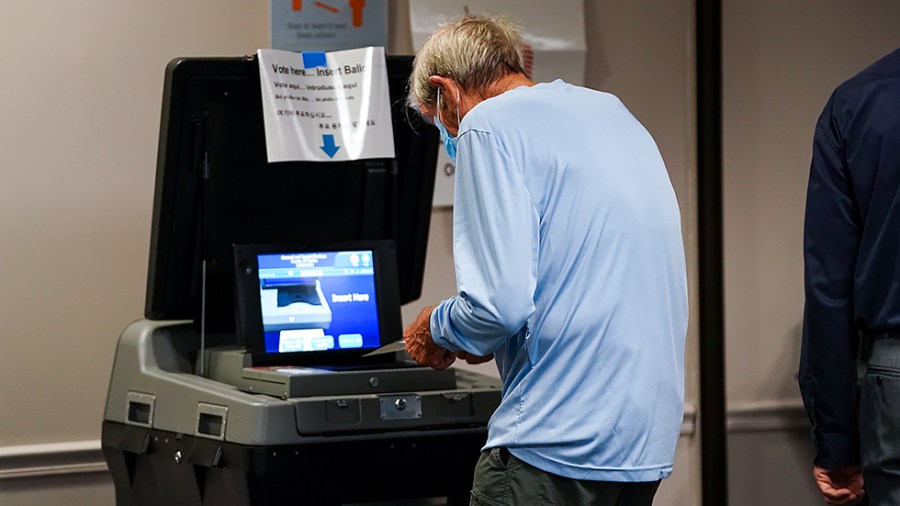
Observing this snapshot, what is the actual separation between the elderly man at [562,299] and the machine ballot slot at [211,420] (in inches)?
22.1

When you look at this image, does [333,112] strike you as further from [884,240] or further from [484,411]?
[884,240]

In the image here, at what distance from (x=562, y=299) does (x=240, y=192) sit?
1.05 metres

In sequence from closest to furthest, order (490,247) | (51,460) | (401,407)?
(490,247) → (401,407) → (51,460)

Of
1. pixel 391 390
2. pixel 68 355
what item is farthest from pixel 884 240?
pixel 68 355

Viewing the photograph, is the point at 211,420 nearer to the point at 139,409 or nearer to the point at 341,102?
the point at 139,409

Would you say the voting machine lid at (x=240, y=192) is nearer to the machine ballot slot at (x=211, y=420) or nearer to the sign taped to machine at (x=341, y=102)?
the sign taped to machine at (x=341, y=102)

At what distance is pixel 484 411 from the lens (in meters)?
2.12

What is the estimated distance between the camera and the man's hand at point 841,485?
1957 millimetres

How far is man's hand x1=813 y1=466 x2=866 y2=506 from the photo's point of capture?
6.42 ft

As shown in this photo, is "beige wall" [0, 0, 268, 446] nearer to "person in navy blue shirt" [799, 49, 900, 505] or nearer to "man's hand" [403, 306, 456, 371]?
"man's hand" [403, 306, 456, 371]

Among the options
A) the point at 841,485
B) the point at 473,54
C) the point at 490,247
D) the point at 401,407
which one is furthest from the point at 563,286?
the point at 841,485

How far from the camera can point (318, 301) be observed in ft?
7.60

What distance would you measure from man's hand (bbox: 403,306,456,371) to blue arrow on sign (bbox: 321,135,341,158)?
721mm

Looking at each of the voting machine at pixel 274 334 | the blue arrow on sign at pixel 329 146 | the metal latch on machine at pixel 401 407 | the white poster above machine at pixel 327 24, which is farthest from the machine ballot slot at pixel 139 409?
the white poster above machine at pixel 327 24
